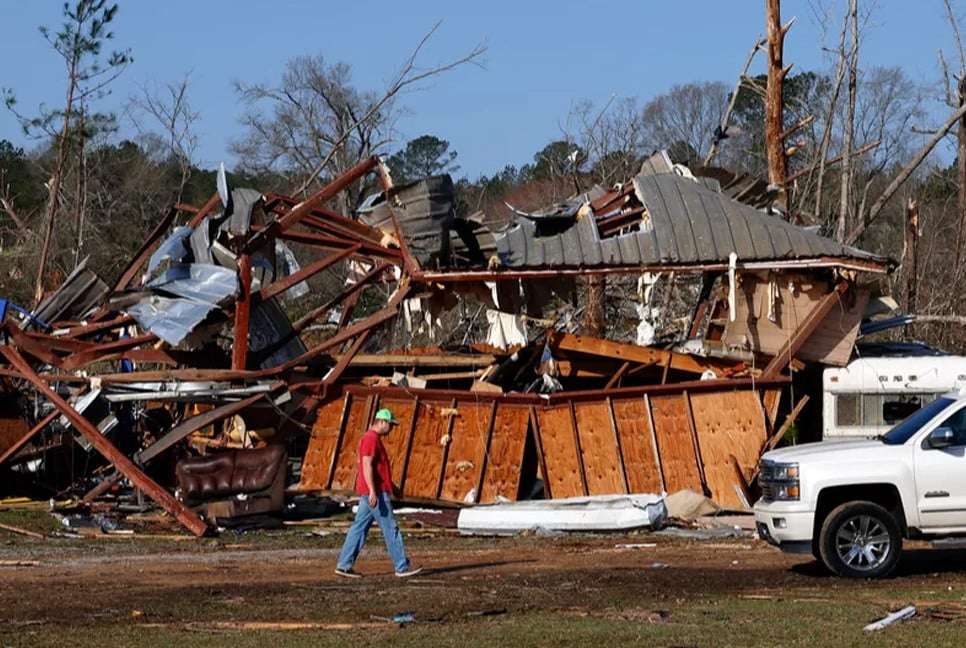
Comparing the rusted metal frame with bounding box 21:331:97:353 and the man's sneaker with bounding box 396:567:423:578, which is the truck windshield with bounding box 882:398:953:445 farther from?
the rusted metal frame with bounding box 21:331:97:353

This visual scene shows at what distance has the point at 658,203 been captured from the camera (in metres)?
Answer: 22.2

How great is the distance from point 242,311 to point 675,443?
22.0 feet

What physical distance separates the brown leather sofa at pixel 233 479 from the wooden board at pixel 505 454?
3094 mm

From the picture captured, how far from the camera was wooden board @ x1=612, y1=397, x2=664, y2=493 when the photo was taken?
2158cm

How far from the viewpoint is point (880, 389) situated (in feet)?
70.5

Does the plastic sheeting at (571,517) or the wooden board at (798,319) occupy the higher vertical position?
the wooden board at (798,319)

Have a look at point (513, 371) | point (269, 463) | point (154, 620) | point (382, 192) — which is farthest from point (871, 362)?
point (154, 620)

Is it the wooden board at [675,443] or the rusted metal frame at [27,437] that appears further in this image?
the rusted metal frame at [27,437]

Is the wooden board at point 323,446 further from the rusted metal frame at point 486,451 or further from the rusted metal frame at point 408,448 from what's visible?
the rusted metal frame at point 486,451

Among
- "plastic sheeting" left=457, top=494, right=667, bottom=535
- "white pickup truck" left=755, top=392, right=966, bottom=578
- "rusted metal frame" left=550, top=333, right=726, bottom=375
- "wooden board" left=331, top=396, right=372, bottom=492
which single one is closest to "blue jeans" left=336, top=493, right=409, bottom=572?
"white pickup truck" left=755, top=392, right=966, bottom=578

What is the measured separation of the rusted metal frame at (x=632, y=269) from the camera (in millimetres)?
21391

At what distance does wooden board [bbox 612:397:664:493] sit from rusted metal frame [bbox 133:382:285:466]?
17.0 feet

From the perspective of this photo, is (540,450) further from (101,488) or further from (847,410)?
(101,488)

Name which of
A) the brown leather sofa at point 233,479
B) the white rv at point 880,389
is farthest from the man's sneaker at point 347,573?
the white rv at point 880,389
